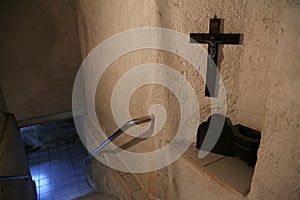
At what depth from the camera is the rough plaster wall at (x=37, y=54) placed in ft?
11.1

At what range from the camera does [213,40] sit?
3.84 ft

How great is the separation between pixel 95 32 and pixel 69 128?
164 inches

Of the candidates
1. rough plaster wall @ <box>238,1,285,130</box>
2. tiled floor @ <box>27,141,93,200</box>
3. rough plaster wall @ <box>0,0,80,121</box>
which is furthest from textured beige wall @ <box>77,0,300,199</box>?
tiled floor @ <box>27,141,93,200</box>

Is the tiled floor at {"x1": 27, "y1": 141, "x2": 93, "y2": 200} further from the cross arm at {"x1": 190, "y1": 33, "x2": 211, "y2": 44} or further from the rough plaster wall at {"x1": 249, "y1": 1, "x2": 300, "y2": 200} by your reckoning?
the rough plaster wall at {"x1": 249, "y1": 1, "x2": 300, "y2": 200}

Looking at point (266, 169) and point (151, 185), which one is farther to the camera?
point (151, 185)

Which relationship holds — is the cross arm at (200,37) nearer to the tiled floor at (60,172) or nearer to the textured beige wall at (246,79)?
the textured beige wall at (246,79)

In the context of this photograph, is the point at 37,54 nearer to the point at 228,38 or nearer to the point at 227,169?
the point at 228,38

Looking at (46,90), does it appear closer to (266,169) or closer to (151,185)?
(151,185)

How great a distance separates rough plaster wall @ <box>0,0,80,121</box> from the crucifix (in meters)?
3.18

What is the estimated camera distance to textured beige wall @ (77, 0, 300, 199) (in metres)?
0.67

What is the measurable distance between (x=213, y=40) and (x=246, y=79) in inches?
12.8

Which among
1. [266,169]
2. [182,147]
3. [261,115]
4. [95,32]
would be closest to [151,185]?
[182,147]

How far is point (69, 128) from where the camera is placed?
6.10 m

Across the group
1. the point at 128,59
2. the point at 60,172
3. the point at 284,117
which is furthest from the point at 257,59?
the point at 60,172
